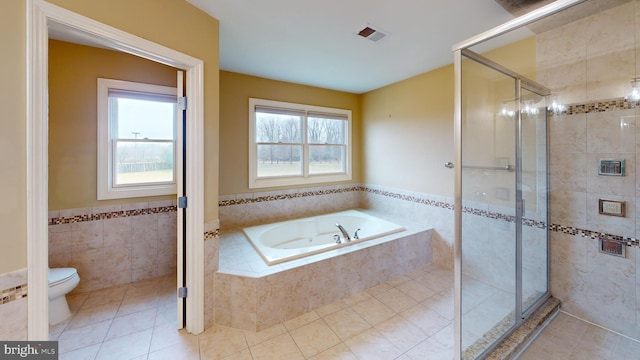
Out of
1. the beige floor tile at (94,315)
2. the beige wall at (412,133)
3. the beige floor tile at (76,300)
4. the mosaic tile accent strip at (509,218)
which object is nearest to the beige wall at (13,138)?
the beige floor tile at (94,315)

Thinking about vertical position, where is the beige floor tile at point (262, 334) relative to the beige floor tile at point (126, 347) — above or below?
below

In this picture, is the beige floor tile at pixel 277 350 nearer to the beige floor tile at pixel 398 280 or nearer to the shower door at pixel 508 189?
the beige floor tile at pixel 398 280

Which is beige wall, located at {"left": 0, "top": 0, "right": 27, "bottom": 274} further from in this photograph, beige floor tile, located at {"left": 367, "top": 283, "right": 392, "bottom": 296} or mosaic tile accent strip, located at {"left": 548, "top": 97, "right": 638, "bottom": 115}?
mosaic tile accent strip, located at {"left": 548, "top": 97, "right": 638, "bottom": 115}

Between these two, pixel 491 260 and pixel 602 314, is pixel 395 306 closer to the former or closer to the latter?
pixel 491 260

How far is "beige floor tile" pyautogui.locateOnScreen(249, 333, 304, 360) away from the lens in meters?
1.60

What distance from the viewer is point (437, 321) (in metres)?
1.97

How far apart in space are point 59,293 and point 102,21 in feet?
6.67

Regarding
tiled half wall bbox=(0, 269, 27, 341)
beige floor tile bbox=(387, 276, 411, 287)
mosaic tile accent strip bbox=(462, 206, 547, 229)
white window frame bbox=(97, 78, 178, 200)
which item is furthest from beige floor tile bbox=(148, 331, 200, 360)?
mosaic tile accent strip bbox=(462, 206, 547, 229)

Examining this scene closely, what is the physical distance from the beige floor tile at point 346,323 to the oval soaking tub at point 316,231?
61cm

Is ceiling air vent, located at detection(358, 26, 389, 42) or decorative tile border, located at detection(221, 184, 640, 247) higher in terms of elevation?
ceiling air vent, located at detection(358, 26, 389, 42)

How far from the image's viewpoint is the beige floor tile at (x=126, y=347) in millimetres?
1593

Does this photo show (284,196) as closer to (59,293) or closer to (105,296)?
(105,296)

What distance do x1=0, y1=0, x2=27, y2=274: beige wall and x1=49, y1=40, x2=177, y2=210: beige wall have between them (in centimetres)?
156

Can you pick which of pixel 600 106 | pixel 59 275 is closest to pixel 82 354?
pixel 59 275
